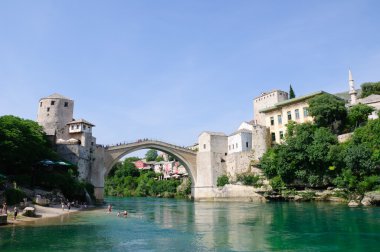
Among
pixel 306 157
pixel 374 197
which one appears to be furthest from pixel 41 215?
pixel 374 197

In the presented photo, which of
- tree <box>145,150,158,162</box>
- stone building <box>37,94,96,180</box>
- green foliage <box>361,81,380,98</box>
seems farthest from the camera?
tree <box>145,150,158,162</box>

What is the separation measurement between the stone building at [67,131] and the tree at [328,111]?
26.2 meters

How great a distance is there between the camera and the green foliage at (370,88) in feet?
168

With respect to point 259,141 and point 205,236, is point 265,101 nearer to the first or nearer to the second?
point 259,141

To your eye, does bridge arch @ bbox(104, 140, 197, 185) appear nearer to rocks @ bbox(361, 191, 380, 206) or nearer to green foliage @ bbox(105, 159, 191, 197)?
green foliage @ bbox(105, 159, 191, 197)

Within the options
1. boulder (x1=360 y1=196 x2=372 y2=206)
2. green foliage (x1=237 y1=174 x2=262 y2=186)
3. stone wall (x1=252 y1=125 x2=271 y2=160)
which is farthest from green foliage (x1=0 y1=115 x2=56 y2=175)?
boulder (x1=360 y1=196 x2=372 y2=206)

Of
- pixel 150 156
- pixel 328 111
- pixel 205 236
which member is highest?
pixel 150 156

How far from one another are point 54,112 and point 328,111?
32.0m

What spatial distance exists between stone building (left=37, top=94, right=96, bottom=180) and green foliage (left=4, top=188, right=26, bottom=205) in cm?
1256

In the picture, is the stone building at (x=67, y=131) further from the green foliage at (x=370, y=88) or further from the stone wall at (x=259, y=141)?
the green foliage at (x=370, y=88)

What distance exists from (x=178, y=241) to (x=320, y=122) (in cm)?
3018

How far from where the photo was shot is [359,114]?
37281 mm

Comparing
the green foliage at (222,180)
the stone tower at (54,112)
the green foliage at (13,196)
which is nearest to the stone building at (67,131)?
the stone tower at (54,112)

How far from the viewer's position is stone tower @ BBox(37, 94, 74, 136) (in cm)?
4019
